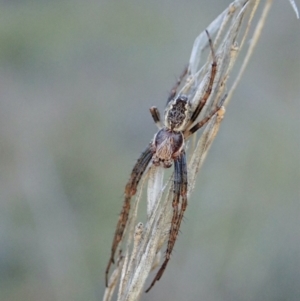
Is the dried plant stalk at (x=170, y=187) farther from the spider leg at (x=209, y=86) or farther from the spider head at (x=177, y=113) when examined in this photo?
the spider head at (x=177, y=113)

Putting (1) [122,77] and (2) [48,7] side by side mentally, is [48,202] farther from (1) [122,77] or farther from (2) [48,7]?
(2) [48,7]

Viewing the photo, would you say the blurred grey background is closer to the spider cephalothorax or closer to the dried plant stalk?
the spider cephalothorax

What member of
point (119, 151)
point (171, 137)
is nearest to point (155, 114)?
point (171, 137)

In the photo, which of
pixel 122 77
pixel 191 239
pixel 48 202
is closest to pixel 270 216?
pixel 191 239

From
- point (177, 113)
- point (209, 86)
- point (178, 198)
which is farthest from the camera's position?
point (177, 113)

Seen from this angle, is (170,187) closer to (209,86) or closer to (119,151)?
(209,86)

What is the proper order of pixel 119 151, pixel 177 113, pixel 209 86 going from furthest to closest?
1. pixel 119 151
2. pixel 177 113
3. pixel 209 86
